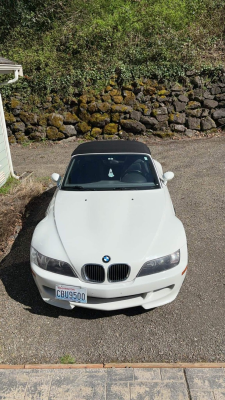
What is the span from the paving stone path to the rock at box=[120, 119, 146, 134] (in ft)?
31.4

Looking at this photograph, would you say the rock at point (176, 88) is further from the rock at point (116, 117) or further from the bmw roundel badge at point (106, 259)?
the bmw roundel badge at point (106, 259)

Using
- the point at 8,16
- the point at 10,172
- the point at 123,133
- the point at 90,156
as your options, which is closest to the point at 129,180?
the point at 90,156

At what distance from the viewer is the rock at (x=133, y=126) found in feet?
37.3

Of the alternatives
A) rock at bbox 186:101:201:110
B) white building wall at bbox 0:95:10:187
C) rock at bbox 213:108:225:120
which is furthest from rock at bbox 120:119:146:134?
white building wall at bbox 0:95:10:187

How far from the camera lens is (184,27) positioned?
42.0 ft

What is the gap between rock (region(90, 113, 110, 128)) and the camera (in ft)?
37.6

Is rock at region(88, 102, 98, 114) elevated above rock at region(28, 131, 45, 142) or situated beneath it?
elevated above

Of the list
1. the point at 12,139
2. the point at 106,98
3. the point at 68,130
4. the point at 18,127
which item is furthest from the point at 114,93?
the point at 12,139

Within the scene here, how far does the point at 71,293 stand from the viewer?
3072 mm

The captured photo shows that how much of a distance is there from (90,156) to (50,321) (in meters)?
2.45

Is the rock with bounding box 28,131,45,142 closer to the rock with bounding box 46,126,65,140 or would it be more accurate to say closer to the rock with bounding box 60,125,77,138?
the rock with bounding box 46,126,65,140

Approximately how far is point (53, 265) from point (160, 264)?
3.57ft

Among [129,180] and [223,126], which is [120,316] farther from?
[223,126]

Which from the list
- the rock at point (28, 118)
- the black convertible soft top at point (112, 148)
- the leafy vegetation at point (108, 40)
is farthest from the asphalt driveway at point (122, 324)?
the leafy vegetation at point (108, 40)
